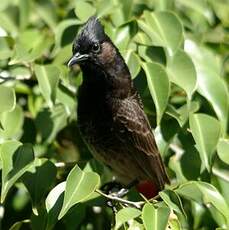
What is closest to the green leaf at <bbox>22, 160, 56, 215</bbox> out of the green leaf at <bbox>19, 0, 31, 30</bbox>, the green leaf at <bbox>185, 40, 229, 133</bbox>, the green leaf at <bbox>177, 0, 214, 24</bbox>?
the green leaf at <bbox>185, 40, 229, 133</bbox>

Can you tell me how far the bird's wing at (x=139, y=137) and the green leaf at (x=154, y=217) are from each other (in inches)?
27.4

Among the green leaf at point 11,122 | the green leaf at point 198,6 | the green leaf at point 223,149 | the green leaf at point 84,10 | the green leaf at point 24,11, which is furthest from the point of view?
the green leaf at point 198,6

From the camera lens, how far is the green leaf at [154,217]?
8.50ft

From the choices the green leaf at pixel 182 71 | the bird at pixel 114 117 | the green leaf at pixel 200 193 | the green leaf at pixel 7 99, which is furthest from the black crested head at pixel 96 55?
the green leaf at pixel 200 193

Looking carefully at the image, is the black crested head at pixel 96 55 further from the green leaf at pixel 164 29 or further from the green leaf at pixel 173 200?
the green leaf at pixel 173 200

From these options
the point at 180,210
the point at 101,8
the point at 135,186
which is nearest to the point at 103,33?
the point at 101,8

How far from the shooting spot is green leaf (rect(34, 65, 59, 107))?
122 inches

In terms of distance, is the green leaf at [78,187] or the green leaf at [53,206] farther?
the green leaf at [53,206]

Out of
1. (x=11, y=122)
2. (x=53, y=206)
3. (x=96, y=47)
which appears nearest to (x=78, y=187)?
(x=53, y=206)

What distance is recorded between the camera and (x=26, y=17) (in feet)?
11.6

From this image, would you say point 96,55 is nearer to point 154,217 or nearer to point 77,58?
point 77,58

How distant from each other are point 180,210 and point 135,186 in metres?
0.88

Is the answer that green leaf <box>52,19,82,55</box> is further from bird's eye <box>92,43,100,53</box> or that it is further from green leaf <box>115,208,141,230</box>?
green leaf <box>115,208,141,230</box>

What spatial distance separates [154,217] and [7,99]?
0.70 m
